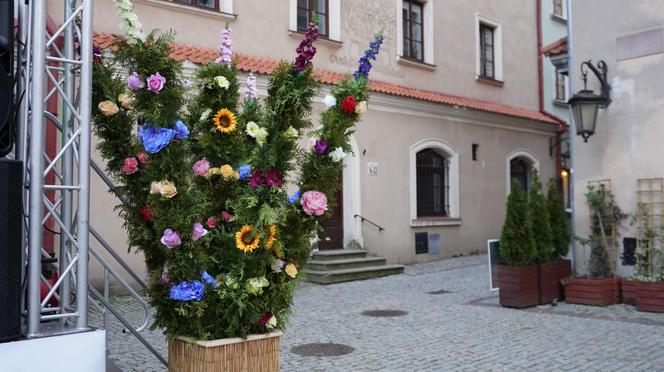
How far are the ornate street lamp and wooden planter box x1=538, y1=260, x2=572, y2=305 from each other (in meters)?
1.84

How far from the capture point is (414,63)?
1440 centimetres

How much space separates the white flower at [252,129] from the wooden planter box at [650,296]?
6350mm

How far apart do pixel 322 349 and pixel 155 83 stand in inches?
146

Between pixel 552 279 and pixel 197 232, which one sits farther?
pixel 552 279

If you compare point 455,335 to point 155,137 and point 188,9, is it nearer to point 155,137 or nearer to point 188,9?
point 155,137

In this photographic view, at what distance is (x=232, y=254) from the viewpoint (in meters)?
3.51

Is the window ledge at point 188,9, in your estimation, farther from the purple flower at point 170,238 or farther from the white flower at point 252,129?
the purple flower at point 170,238

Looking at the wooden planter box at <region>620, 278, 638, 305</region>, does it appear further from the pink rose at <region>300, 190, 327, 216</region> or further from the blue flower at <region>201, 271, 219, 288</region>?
the blue flower at <region>201, 271, 219, 288</region>

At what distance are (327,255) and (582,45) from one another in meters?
5.68

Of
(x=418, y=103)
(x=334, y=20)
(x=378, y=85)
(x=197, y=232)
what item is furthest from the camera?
(x=418, y=103)

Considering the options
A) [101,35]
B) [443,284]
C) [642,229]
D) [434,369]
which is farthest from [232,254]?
[443,284]

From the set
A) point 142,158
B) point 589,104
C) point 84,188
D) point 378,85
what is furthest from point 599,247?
point 84,188

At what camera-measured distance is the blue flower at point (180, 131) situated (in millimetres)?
3461

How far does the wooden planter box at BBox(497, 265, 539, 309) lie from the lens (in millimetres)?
8312
